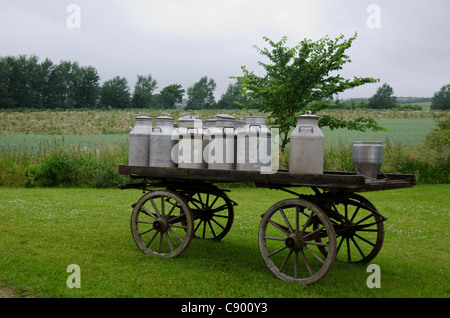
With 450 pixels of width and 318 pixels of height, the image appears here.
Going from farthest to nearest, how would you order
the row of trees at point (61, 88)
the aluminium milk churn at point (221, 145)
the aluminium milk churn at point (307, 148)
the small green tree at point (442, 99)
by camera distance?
the small green tree at point (442, 99) < the row of trees at point (61, 88) < the aluminium milk churn at point (221, 145) < the aluminium milk churn at point (307, 148)

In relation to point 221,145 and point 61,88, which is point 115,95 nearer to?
point 61,88

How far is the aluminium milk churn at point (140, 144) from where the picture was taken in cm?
500

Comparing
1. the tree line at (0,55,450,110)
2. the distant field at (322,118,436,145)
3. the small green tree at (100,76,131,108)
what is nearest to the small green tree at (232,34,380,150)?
the distant field at (322,118,436,145)

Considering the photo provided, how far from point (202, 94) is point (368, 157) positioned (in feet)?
204

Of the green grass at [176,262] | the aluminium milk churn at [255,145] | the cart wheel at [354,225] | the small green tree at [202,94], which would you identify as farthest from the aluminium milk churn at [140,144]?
the small green tree at [202,94]

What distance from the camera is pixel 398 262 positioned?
4.97 meters

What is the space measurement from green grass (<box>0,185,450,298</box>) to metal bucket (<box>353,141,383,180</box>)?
1162mm

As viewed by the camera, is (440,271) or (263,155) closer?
(263,155)

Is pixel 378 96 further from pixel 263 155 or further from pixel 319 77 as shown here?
→ pixel 263 155

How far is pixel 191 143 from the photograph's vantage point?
4.72 meters

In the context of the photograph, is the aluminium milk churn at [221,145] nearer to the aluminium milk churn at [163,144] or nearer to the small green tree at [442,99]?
the aluminium milk churn at [163,144]

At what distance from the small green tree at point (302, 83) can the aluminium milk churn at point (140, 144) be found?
824 centimetres
